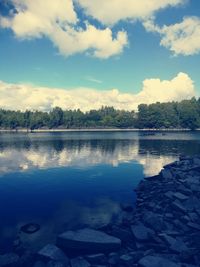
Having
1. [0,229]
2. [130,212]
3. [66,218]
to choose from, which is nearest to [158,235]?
[130,212]

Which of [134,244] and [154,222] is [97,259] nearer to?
[134,244]

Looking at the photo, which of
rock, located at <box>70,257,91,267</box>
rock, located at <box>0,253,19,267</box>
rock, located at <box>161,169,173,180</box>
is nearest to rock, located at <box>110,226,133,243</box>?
rock, located at <box>70,257,91,267</box>

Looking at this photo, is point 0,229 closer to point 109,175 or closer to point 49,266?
point 49,266

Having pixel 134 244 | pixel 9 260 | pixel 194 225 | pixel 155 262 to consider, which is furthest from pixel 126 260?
pixel 9 260

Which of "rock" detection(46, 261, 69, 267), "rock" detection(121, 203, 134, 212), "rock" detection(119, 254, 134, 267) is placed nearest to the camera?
"rock" detection(46, 261, 69, 267)

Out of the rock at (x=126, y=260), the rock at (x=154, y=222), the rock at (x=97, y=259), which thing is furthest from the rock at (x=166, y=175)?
the rock at (x=97, y=259)

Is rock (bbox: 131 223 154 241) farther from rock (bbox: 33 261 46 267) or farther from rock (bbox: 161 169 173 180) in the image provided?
rock (bbox: 161 169 173 180)

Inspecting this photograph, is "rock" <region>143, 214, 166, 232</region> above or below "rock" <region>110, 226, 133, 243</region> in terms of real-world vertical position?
above

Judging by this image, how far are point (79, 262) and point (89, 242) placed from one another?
1.92 m

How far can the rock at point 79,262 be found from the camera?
16984 millimetres

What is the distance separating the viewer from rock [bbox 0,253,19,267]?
17.4 meters

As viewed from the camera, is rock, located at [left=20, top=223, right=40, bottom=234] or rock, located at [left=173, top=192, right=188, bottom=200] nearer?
rock, located at [left=20, top=223, right=40, bottom=234]

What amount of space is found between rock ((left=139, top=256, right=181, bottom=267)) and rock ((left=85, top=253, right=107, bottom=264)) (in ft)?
8.49

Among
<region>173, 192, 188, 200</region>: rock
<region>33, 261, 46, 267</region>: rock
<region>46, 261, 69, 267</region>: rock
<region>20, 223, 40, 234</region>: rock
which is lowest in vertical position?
<region>20, 223, 40, 234</region>: rock
